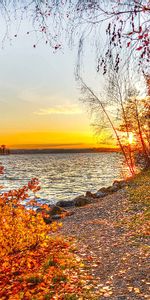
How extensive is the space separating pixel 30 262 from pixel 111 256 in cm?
222

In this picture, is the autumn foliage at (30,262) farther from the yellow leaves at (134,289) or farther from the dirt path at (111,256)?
the yellow leaves at (134,289)

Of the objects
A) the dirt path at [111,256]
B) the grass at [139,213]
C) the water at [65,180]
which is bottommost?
the water at [65,180]

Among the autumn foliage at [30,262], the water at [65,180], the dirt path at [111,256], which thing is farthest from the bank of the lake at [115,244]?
the water at [65,180]

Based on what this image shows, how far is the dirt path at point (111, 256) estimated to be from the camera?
729cm

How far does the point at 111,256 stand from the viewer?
9664mm

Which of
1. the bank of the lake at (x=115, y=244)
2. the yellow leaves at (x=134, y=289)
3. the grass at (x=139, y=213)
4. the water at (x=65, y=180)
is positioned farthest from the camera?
the water at (x=65, y=180)

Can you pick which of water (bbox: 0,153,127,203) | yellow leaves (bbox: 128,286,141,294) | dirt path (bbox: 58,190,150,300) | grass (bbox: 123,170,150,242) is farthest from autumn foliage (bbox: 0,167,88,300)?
water (bbox: 0,153,127,203)

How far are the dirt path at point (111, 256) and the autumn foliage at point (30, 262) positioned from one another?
1.77 feet

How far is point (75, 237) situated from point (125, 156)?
788 inches

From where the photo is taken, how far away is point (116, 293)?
23.3 feet

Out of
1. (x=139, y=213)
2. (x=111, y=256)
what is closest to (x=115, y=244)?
(x=111, y=256)

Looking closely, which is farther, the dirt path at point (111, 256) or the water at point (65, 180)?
the water at point (65, 180)

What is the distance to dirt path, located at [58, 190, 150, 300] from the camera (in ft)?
23.9

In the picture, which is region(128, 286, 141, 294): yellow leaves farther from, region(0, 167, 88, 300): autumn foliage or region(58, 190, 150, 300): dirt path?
region(0, 167, 88, 300): autumn foliage
